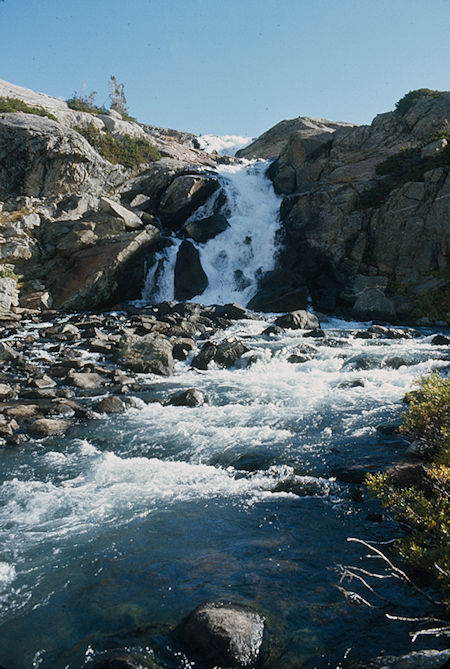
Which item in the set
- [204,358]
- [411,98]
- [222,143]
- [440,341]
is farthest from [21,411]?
[222,143]

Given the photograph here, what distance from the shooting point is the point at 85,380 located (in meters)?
15.1

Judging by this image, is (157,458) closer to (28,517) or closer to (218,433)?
(218,433)

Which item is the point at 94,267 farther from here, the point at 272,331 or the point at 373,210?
the point at 373,210

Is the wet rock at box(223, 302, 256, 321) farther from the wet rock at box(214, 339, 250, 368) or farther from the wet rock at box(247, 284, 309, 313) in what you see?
the wet rock at box(214, 339, 250, 368)

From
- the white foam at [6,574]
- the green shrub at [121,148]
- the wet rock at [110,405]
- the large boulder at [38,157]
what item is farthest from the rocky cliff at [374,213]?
the white foam at [6,574]

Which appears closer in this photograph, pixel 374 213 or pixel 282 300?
pixel 282 300

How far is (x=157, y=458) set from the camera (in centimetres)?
991

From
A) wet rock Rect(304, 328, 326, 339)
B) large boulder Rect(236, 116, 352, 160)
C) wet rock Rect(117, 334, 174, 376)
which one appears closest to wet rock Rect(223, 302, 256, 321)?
wet rock Rect(304, 328, 326, 339)

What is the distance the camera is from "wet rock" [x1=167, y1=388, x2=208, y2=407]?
13414 mm

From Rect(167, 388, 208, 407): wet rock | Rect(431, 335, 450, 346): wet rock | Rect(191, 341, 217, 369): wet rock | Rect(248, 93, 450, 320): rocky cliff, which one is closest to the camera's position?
Rect(167, 388, 208, 407): wet rock

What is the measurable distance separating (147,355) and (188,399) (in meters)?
4.45

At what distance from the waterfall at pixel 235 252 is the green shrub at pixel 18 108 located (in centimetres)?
1611

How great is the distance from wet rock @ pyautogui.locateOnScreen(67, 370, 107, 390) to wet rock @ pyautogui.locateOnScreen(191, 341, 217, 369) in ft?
12.3

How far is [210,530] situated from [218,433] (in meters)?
4.20
